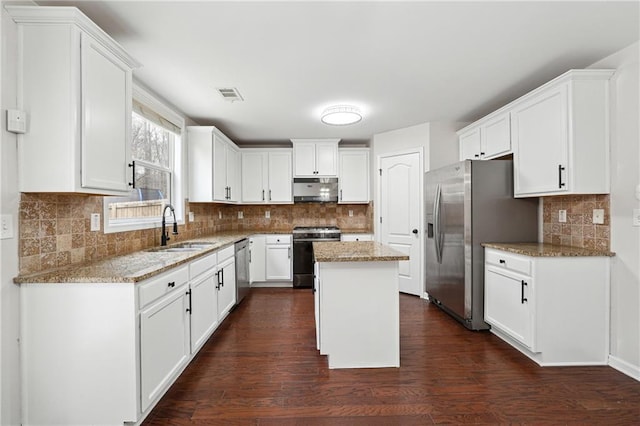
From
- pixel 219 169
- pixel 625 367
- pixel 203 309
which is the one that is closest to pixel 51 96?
pixel 203 309

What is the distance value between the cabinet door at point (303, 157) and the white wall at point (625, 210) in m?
3.41

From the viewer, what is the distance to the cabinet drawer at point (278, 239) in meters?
4.45

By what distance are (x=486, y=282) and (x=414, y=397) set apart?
4.73 ft

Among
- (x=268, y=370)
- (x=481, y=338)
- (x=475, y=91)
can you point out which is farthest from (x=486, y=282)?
(x=268, y=370)

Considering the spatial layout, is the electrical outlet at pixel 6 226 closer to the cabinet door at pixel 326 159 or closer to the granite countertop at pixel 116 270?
the granite countertop at pixel 116 270

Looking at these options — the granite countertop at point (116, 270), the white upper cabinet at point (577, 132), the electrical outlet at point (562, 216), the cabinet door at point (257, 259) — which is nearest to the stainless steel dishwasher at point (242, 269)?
the cabinet door at point (257, 259)

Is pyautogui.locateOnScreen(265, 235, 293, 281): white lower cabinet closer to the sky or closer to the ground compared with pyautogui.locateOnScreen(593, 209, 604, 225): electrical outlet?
closer to the ground

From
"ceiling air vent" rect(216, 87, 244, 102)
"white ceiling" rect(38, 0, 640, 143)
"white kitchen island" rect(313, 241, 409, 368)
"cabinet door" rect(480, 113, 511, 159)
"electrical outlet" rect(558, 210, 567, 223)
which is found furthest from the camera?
"cabinet door" rect(480, 113, 511, 159)

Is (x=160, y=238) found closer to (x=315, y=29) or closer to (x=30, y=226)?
(x=30, y=226)

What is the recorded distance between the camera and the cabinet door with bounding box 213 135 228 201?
3619 millimetres

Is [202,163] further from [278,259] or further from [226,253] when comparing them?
[278,259]

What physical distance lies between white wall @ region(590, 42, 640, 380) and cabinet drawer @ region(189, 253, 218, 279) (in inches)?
127

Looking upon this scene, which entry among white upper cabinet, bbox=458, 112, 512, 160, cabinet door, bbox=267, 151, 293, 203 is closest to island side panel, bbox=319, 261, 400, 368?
white upper cabinet, bbox=458, 112, 512, 160

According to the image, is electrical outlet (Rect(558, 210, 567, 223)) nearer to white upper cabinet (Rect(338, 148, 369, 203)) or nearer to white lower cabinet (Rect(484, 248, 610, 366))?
white lower cabinet (Rect(484, 248, 610, 366))
